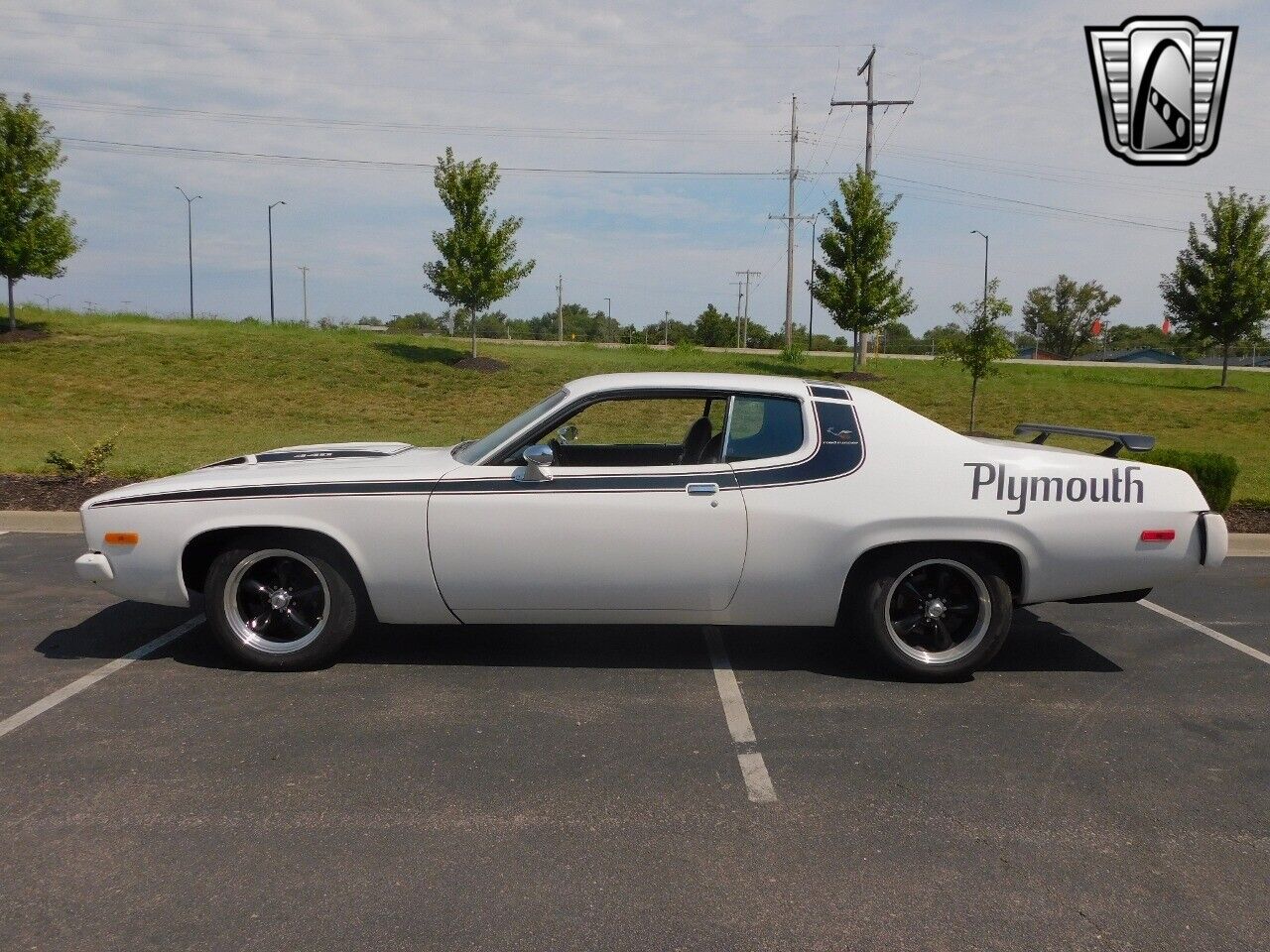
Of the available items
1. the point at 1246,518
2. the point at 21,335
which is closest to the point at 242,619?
the point at 1246,518

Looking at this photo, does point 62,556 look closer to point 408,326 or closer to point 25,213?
point 25,213

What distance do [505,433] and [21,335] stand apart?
99.7 ft

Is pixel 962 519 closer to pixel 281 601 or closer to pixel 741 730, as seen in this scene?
pixel 741 730

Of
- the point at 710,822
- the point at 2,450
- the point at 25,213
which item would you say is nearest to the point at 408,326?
the point at 25,213

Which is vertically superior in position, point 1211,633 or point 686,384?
point 686,384

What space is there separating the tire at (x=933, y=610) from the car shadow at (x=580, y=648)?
0.56 feet

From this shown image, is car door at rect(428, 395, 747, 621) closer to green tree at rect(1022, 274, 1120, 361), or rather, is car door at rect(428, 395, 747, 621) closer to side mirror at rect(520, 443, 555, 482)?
side mirror at rect(520, 443, 555, 482)

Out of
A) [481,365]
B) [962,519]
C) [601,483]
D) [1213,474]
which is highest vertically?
[481,365]

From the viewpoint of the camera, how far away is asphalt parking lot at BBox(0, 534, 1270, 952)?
9.73ft

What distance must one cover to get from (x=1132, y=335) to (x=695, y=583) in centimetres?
12126

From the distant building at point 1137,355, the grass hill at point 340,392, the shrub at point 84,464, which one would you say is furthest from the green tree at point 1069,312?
the shrub at point 84,464

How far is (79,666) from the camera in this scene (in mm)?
5141

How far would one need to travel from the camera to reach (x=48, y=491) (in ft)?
32.9

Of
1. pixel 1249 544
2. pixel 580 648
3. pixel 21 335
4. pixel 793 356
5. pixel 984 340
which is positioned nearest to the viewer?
pixel 580 648
